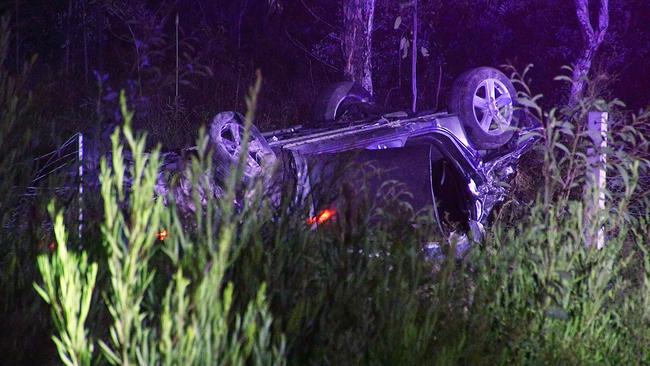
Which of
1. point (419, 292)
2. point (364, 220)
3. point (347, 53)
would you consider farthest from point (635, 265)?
point (347, 53)

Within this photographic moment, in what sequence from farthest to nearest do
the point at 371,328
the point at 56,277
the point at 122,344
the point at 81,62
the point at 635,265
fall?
the point at 81,62 < the point at 635,265 < the point at 371,328 < the point at 56,277 < the point at 122,344

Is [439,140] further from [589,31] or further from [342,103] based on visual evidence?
[589,31]

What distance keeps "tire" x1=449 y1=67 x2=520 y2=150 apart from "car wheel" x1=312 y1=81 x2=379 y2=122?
0.97 metres

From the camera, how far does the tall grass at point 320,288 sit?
303 cm

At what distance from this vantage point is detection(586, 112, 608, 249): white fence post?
16.6 feet

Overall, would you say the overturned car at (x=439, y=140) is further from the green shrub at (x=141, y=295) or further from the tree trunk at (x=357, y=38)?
the tree trunk at (x=357, y=38)

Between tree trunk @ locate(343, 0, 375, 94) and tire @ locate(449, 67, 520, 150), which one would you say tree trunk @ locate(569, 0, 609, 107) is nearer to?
tree trunk @ locate(343, 0, 375, 94)

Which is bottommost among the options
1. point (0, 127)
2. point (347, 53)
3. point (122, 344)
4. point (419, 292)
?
point (122, 344)

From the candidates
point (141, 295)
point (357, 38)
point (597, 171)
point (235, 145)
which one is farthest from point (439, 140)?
point (357, 38)

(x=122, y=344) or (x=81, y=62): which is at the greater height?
(x=81, y=62)

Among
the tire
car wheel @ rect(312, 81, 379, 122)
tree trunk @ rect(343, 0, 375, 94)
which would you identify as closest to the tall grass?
the tire

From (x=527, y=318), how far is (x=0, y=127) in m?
2.34

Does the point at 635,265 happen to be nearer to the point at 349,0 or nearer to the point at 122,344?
the point at 122,344

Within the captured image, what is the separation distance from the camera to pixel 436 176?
961 cm
